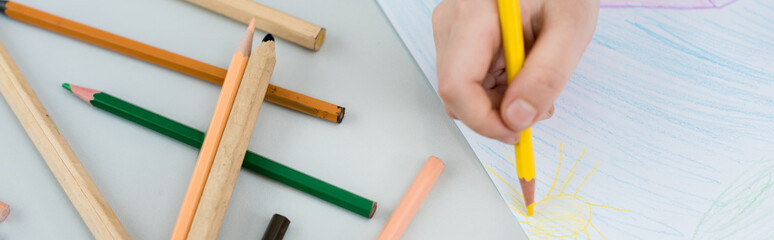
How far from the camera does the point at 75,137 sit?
464mm

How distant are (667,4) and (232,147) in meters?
0.42

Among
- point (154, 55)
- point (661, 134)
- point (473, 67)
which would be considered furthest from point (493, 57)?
point (154, 55)

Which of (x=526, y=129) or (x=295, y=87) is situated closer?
Result: (x=526, y=129)

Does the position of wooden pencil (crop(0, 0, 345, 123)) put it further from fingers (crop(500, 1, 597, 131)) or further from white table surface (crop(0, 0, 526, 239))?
fingers (crop(500, 1, 597, 131))

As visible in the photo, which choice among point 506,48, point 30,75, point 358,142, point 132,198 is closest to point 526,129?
point 506,48

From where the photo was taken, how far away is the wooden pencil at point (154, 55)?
0.48m

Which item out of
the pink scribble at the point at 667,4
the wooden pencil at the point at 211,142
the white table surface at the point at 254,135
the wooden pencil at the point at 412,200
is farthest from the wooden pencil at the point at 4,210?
the pink scribble at the point at 667,4

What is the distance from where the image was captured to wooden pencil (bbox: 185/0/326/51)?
20.0 inches

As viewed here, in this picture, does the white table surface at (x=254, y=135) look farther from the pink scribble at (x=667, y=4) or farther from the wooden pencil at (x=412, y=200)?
the pink scribble at (x=667, y=4)

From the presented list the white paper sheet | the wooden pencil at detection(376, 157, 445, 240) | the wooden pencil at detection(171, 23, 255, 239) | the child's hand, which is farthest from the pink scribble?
the wooden pencil at detection(171, 23, 255, 239)

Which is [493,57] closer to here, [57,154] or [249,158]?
[249,158]

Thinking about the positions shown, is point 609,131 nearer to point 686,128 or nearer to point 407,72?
point 686,128

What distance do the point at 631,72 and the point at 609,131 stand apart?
61 millimetres

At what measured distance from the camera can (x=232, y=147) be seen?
0.41 metres
